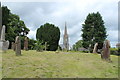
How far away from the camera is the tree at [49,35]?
3697 centimetres

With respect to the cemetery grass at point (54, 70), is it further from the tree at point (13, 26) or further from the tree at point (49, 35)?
the tree at point (13, 26)

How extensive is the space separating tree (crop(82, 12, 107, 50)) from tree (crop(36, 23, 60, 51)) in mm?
7473

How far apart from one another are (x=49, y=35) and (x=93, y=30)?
439 inches

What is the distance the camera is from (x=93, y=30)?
135 ft

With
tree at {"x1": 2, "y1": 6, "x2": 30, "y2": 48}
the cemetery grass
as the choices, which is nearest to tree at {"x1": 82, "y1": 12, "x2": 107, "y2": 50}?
tree at {"x1": 2, "y1": 6, "x2": 30, "y2": 48}

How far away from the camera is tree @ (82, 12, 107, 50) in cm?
4056

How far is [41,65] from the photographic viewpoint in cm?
1170

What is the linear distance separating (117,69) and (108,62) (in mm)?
1769

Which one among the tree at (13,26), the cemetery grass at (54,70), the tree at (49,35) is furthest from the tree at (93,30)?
the cemetery grass at (54,70)

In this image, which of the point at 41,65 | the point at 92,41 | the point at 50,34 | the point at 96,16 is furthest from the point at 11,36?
the point at 41,65

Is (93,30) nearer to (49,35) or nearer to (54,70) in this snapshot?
(49,35)

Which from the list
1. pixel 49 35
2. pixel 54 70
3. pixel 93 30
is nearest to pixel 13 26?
pixel 49 35

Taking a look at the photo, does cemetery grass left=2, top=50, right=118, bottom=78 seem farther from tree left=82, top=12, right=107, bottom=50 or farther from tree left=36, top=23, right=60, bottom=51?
tree left=82, top=12, right=107, bottom=50

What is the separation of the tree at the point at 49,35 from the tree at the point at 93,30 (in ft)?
24.5
